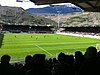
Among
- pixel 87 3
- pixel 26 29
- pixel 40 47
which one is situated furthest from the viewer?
pixel 26 29

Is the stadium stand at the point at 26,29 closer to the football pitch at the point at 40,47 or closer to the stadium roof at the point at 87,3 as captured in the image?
the football pitch at the point at 40,47

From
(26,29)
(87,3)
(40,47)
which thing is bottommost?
(26,29)

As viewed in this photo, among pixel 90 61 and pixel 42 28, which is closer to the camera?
pixel 90 61

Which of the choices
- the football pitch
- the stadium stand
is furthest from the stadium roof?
the stadium stand

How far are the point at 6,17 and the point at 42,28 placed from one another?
29340mm

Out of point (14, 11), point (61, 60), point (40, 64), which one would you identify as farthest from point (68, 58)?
point (14, 11)

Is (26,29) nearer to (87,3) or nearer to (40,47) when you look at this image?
(40,47)

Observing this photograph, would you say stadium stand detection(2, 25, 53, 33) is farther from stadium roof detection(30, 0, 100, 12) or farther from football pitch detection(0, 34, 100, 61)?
stadium roof detection(30, 0, 100, 12)

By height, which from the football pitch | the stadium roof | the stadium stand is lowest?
the stadium stand

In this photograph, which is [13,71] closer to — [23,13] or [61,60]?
[61,60]

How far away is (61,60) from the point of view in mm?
6336

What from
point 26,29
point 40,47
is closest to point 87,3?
point 40,47

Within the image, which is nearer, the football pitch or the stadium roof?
the stadium roof

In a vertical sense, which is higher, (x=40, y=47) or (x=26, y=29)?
(x=40, y=47)
